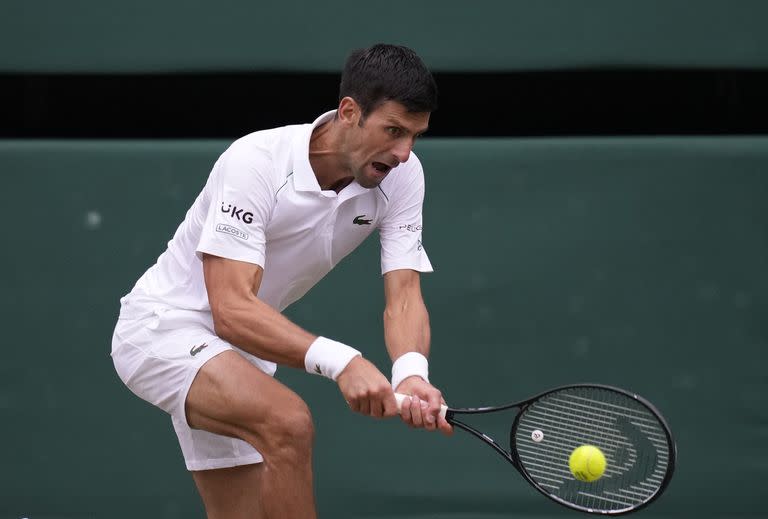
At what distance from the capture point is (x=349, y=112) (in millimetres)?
2641

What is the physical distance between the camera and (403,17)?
383 centimetres

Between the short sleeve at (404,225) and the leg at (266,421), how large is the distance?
0.48 metres

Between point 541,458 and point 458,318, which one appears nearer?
point 541,458

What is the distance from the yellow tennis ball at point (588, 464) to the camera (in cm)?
265

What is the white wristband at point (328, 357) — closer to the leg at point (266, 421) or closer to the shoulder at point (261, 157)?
the leg at point (266, 421)

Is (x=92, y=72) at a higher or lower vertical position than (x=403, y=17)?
lower

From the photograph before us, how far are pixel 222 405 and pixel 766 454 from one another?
2025mm

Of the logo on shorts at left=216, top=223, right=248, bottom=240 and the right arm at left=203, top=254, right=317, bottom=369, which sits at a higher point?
the logo on shorts at left=216, top=223, right=248, bottom=240

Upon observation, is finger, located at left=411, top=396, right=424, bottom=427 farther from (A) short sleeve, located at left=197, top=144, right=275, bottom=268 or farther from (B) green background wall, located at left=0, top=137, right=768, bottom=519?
(B) green background wall, located at left=0, top=137, right=768, bottom=519

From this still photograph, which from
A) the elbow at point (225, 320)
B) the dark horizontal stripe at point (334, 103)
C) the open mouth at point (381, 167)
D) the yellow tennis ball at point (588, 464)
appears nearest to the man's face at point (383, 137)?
the open mouth at point (381, 167)

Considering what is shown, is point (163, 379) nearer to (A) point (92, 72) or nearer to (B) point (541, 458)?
(B) point (541, 458)

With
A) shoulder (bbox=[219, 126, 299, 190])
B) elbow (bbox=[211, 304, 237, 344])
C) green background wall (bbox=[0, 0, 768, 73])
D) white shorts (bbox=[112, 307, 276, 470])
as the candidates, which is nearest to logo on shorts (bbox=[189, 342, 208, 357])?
white shorts (bbox=[112, 307, 276, 470])

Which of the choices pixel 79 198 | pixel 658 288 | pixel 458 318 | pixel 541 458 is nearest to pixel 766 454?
pixel 658 288

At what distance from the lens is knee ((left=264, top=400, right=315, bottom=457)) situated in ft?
7.93
